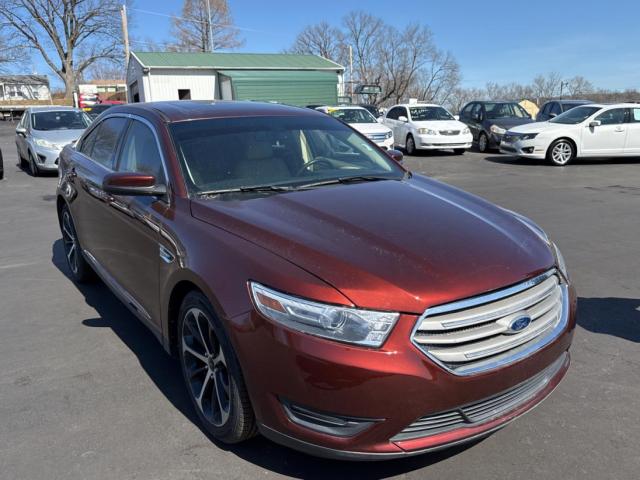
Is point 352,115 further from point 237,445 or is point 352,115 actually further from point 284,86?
point 284,86

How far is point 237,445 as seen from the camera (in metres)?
2.72

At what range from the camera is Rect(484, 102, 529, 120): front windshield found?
1822 cm

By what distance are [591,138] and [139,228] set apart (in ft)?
45.5

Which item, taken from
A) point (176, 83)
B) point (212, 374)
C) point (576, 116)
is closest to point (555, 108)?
point (576, 116)

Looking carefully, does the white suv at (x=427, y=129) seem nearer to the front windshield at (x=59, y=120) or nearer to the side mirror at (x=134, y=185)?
the front windshield at (x=59, y=120)

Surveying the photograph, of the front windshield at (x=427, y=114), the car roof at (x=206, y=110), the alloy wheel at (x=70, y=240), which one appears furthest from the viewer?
the front windshield at (x=427, y=114)

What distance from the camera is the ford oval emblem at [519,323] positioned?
7.45ft

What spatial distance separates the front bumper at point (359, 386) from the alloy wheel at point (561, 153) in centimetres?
1331

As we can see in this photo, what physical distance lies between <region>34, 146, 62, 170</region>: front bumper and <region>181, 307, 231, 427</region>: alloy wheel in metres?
11.9

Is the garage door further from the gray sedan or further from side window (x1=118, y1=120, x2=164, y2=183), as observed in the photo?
side window (x1=118, y1=120, x2=164, y2=183)

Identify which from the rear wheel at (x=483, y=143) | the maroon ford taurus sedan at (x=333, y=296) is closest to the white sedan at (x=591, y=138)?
the rear wheel at (x=483, y=143)

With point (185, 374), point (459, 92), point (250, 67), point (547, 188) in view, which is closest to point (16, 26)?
point (250, 67)

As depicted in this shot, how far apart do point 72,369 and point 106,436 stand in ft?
3.05

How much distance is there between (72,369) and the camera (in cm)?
357
